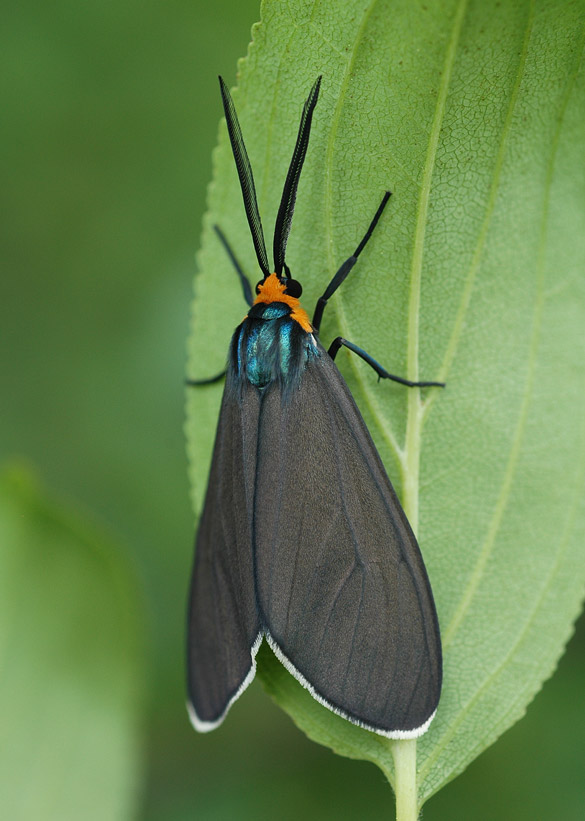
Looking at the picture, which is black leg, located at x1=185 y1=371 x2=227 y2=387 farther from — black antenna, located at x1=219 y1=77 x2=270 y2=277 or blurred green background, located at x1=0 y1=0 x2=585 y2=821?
blurred green background, located at x1=0 y1=0 x2=585 y2=821

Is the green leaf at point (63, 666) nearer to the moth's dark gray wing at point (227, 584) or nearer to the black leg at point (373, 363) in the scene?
the moth's dark gray wing at point (227, 584)

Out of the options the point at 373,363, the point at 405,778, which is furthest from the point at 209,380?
the point at 405,778

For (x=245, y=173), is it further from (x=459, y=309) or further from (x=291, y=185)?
(x=459, y=309)

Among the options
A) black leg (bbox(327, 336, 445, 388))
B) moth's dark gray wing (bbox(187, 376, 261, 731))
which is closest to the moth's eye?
black leg (bbox(327, 336, 445, 388))

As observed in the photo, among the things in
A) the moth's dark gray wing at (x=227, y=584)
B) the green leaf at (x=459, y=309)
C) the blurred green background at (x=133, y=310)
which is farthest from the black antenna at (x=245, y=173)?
the blurred green background at (x=133, y=310)

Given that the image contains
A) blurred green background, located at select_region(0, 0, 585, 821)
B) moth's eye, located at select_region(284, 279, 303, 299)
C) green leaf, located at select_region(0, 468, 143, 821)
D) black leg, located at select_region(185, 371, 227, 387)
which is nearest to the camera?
green leaf, located at select_region(0, 468, 143, 821)

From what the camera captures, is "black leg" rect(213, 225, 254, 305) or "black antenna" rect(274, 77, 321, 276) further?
"black leg" rect(213, 225, 254, 305)
